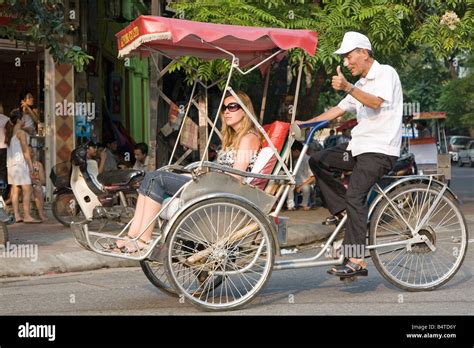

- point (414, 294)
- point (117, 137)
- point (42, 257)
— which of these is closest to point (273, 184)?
point (414, 294)

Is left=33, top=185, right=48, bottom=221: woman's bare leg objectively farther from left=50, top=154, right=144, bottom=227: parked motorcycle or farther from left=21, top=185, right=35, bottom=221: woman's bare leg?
left=50, top=154, right=144, bottom=227: parked motorcycle

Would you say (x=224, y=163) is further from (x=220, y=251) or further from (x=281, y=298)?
(x=281, y=298)

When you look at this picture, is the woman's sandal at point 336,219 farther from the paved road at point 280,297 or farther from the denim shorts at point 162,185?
the denim shorts at point 162,185

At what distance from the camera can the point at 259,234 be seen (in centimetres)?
694

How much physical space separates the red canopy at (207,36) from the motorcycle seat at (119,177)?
526cm

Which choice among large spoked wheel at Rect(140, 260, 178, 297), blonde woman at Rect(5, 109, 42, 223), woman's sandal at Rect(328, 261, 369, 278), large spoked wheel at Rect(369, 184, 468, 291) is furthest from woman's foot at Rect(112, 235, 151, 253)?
blonde woman at Rect(5, 109, 42, 223)

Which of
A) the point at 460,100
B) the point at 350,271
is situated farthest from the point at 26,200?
the point at 460,100

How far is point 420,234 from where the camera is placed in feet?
24.7

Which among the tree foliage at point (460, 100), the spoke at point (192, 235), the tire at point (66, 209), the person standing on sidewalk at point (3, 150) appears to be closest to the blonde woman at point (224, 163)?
the spoke at point (192, 235)

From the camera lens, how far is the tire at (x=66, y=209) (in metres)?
13.8

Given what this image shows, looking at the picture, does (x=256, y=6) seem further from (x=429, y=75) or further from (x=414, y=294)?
(x=429, y=75)

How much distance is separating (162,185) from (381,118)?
180 centimetres

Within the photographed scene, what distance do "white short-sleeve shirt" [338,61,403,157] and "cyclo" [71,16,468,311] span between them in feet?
1.15

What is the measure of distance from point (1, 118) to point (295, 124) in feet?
28.6
